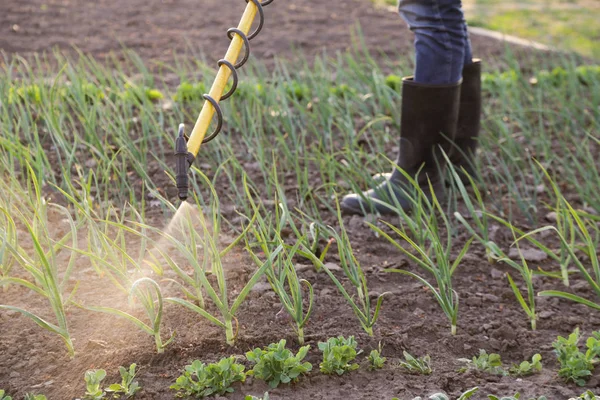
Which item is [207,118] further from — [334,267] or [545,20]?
[545,20]

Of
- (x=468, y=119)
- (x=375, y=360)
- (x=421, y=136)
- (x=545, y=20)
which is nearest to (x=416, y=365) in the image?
(x=375, y=360)

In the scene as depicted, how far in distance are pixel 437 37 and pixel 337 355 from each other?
1.33 metres

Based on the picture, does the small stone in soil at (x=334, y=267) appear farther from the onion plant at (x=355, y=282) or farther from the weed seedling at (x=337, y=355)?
the weed seedling at (x=337, y=355)

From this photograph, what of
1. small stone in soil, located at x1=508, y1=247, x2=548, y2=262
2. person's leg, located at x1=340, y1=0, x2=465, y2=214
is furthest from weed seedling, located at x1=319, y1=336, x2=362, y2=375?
small stone in soil, located at x1=508, y1=247, x2=548, y2=262

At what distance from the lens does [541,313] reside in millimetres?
2008

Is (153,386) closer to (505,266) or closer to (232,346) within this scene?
(232,346)

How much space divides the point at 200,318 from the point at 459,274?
2.63 ft

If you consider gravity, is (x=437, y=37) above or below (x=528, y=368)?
above

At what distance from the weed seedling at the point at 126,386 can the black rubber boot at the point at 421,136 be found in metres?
1.21

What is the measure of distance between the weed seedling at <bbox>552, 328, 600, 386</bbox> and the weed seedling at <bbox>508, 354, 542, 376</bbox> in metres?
0.05

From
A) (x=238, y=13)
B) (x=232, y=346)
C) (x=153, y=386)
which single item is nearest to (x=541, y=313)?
(x=232, y=346)

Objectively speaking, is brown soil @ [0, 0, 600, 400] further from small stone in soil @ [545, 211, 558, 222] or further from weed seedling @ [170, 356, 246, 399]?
small stone in soil @ [545, 211, 558, 222]

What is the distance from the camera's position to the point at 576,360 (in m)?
1.61

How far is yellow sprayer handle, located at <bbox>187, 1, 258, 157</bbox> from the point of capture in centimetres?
161
